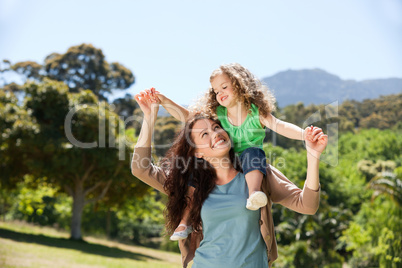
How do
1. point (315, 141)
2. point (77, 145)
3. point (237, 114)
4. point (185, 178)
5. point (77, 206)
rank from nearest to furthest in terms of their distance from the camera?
point (315, 141), point (185, 178), point (237, 114), point (77, 145), point (77, 206)

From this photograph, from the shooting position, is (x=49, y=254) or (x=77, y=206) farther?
(x=77, y=206)

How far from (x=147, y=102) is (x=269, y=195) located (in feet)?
2.83

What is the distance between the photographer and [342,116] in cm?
4453

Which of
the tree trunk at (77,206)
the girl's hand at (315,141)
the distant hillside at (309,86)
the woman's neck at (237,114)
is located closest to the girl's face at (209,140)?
the woman's neck at (237,114)

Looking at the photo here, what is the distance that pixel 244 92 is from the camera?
8.37 ft

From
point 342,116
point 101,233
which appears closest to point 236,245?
point 101,233

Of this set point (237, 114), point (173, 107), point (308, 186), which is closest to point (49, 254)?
point (173, 107)

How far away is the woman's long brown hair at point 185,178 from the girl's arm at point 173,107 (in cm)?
9

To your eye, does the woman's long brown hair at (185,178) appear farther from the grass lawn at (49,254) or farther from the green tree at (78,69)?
the green tree at (78,69)

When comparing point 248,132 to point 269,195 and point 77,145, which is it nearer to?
point 269,195

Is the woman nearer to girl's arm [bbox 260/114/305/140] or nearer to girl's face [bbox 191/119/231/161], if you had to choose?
girl's face [bbox 191/119/231/161]

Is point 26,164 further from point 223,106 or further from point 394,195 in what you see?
point 223,106

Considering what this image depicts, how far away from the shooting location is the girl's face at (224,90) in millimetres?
2562

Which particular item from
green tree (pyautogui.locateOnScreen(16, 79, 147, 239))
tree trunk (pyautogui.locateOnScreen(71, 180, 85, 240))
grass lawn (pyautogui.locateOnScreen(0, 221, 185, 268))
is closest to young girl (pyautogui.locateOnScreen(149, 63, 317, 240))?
grass lawn (pyautogui.locateOnScreen(0, 221, 185, 268))
